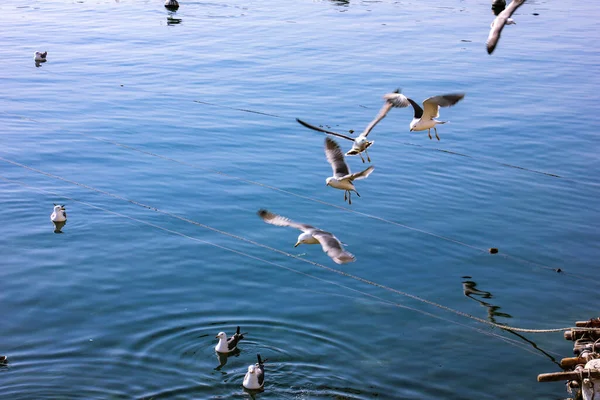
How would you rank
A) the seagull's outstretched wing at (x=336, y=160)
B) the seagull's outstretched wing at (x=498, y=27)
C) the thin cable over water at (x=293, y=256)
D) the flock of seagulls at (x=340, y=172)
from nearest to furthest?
the seagull's outstretched wing at (x=498, y=27), the flock of seagulls at (x=340, y=172), the seagull's outstretched wing at (x=336, y=160), the thin cable over water at (x=293, y=256)

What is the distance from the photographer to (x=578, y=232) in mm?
23766

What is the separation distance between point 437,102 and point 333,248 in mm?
4148

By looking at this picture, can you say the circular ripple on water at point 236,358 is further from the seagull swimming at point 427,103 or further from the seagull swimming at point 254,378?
the seagull swimming at point 427,103

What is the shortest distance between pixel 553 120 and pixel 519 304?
1594 centimetres

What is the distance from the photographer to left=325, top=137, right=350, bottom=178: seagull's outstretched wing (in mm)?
17328

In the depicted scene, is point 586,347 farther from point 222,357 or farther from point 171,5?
point 171,5

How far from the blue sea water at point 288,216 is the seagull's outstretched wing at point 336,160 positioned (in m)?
3.70

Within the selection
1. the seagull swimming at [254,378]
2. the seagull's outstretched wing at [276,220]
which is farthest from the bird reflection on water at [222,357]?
the seagull's outstretched wing at [276,220]


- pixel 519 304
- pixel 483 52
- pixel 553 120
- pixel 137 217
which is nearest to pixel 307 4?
pixel 483 52

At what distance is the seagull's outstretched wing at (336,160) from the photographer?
1733 cm

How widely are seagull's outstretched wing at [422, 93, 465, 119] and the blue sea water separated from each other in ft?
15.9

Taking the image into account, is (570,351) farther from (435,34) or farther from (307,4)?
(307,4)

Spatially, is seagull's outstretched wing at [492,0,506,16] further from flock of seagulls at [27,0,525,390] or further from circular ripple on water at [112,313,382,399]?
circular ripple on water at [112,313,382,399]

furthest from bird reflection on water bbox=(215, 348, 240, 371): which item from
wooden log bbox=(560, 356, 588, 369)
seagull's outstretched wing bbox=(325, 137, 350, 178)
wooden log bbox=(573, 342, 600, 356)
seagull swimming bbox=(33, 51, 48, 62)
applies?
seagull swimming bbox=(33, 51, 48, 62)
